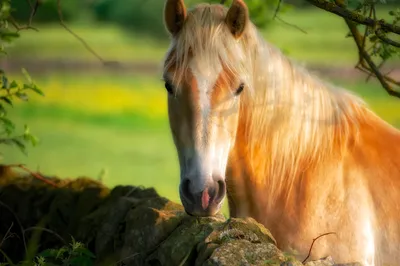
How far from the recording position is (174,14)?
13.3ft

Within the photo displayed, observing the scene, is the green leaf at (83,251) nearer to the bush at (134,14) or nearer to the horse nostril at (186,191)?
the horse nostril at (186,191)

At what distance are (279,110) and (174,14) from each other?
72 centimetres

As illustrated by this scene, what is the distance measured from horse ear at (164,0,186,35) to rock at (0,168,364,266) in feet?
3.07

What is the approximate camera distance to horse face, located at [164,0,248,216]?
3629mm

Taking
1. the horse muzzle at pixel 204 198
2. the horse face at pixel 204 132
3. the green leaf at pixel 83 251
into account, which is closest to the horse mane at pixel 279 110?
the horse face at pixel 204 132

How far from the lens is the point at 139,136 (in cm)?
1627

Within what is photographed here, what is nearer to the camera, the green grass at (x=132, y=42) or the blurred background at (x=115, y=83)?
the blurred background at (x=115, y=83)

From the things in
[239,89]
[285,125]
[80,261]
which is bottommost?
[80,261]

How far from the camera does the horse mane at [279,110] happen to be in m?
3.99

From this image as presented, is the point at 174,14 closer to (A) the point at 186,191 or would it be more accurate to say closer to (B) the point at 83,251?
(A) the point at 186,191

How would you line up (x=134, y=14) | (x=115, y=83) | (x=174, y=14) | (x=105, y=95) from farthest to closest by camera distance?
(x=134, y=14) → (x=115, y=83) → (x=105, y=95) → (x=174, y=14)

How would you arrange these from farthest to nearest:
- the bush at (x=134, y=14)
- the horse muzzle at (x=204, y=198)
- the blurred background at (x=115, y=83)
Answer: the bush at (x=134, y=14) < the blurred background at (x=115, y=83) < the horse muzzle at (x=204, y=198)

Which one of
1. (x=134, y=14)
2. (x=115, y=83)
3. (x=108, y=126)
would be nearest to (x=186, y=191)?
(x=108, y=126)

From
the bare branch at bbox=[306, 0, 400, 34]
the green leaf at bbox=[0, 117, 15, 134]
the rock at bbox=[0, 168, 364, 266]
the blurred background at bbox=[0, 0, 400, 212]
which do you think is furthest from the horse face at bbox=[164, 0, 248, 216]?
the blurred background at bbox=[0, 0, 400, 212]
